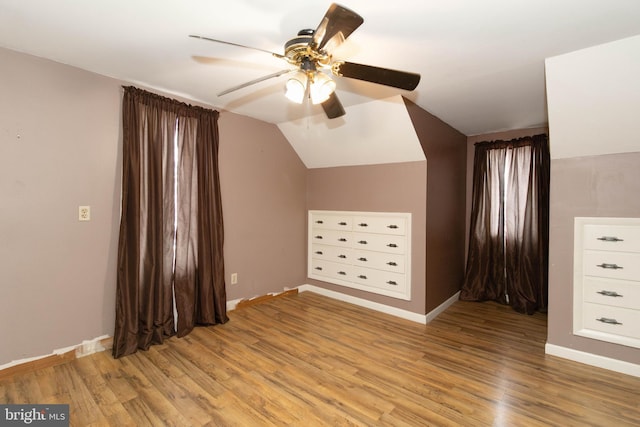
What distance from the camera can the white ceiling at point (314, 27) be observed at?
1.58 metres

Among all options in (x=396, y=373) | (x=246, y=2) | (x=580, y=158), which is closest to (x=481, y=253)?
(x=580, y=158)

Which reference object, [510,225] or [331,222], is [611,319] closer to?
Answer: [510,225]

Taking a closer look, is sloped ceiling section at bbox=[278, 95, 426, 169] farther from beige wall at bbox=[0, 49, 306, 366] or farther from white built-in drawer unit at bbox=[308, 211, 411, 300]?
beige wall at bbox=[0, 49, 306, 366]

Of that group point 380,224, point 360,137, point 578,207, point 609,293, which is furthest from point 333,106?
point 609,293

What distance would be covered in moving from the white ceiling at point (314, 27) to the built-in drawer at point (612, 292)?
1.67 meters

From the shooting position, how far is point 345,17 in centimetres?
120

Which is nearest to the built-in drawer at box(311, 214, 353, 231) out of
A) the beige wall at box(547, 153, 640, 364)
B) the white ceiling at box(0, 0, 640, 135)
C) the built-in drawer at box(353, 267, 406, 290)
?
the built-in drawer at box(353, 267, 406, 290)

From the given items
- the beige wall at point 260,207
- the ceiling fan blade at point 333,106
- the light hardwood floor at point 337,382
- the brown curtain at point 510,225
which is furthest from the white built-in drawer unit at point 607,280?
the beige wall at point 260,207

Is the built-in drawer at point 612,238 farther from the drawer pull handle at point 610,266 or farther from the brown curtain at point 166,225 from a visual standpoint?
the brown curtain at point 166,225

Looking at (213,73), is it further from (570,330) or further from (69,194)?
(570,330)

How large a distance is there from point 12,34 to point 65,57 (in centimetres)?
32

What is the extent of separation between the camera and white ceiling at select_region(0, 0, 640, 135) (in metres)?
1.58

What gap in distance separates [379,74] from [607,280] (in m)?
2.49

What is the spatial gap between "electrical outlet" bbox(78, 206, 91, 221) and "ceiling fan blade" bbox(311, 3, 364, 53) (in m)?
2.25
